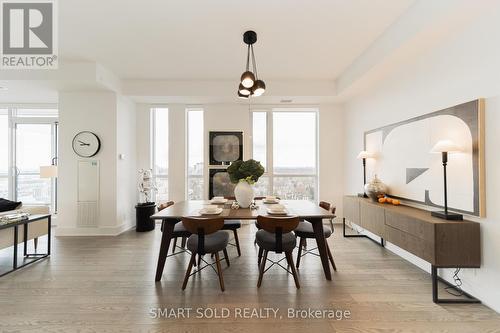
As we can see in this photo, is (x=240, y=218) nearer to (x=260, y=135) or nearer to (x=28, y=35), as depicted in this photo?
(x=260, y=135)

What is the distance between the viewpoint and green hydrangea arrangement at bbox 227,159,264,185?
3.02 meters

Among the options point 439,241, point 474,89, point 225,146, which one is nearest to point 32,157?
point 225,146

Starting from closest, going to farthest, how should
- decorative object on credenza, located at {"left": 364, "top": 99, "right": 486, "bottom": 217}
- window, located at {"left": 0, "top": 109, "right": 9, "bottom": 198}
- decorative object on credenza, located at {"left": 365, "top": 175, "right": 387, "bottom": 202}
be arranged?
1. decorative object on credenza, located at {"left": 364, "top": 99, "right": 486, "bottom": 217}
2. decorative object on credenza, located at {"left": 365, "top": 175, "right": 387, "bottom": 202}
3. window, located at {"left": 0, "top": 109, "right": 9, "bottom": 198}

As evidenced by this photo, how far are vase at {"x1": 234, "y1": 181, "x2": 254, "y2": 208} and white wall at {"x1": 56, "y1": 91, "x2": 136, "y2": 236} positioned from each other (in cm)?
278

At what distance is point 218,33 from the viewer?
3.00 metres

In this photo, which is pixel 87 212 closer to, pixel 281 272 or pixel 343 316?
pixel 281 272

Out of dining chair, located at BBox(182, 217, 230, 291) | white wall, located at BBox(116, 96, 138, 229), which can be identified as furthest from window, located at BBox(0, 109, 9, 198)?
dining chair, located at BBox(182, 217, 230, 291)

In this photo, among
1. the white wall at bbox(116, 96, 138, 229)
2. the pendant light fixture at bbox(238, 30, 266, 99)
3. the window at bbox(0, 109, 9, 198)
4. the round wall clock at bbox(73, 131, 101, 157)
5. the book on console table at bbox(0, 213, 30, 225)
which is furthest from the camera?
the window at bbox(0, 109, 9, 198)

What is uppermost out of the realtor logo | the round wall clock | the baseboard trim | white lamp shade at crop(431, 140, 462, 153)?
the realtor logo

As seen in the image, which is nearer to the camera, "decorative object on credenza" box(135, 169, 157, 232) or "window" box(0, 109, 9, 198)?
"decorative object on credenza" box(135, 169, 157, 232)

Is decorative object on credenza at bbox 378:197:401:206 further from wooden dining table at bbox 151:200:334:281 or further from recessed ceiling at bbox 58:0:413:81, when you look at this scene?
recessed ceiling at bbox 58:0:413:81

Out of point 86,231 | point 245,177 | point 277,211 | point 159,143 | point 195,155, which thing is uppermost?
point 159,143

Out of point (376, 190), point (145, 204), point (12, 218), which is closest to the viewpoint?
point (12, 218)

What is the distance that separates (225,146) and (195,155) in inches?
30.0
